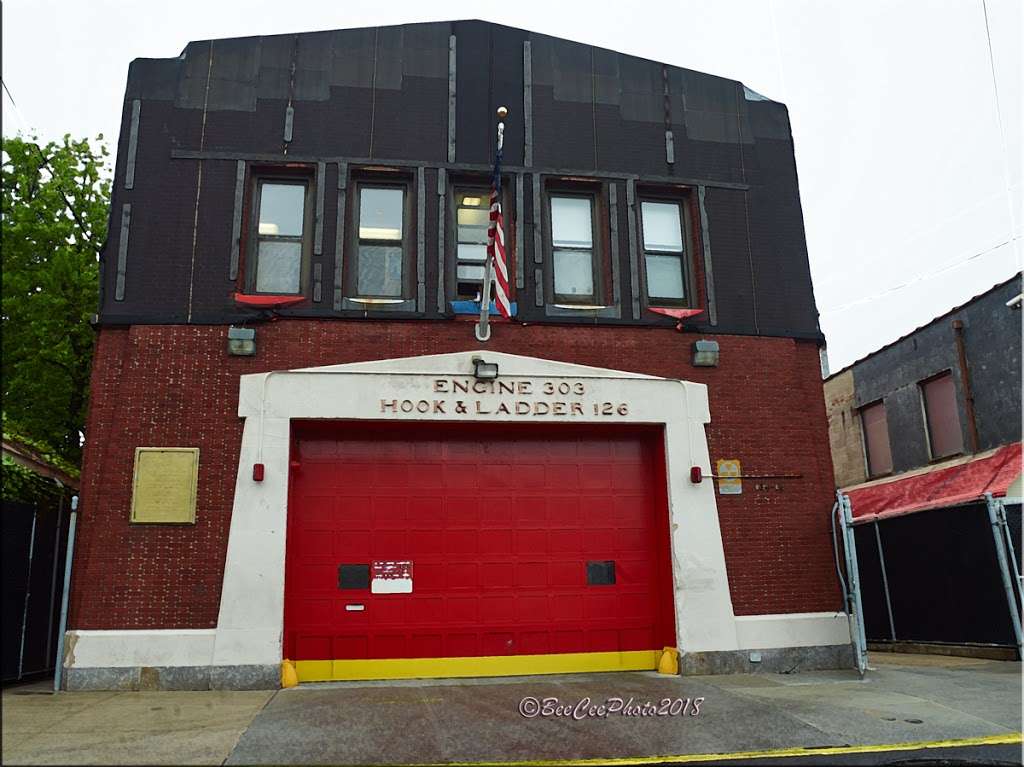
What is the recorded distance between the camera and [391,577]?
1136 cm

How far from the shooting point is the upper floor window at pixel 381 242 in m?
12.2

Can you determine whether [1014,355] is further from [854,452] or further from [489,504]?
[489,504]

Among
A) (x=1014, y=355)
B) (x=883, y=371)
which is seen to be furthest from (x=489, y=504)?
(x=883, y=371)

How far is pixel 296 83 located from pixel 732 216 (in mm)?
7061

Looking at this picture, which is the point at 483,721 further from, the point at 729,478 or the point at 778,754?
the point at 729,478

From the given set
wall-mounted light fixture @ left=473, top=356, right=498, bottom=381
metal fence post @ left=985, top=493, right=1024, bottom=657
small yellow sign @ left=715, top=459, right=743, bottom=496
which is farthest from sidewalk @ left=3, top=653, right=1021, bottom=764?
wall-mounted light fixture @ left=473, top=356, right=498, bottom=381

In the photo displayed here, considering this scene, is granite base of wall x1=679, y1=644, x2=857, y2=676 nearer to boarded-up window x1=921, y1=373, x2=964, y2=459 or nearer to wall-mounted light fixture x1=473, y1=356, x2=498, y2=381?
wall-mounted light fixture x1=473, y1=356, x2=498, y2=381

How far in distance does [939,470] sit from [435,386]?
1274 centimetres

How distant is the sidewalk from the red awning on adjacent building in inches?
201

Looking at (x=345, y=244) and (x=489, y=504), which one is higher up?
(x=345, y=244)

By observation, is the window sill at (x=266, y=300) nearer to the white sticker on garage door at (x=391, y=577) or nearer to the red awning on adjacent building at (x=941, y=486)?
the white sticker on garage door at (x=391, y=577)

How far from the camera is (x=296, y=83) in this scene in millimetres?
12586

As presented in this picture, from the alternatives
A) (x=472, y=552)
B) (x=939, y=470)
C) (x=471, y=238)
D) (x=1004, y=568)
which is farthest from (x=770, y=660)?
(x=939, y=470)

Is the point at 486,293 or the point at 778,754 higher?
the point at 486,293
